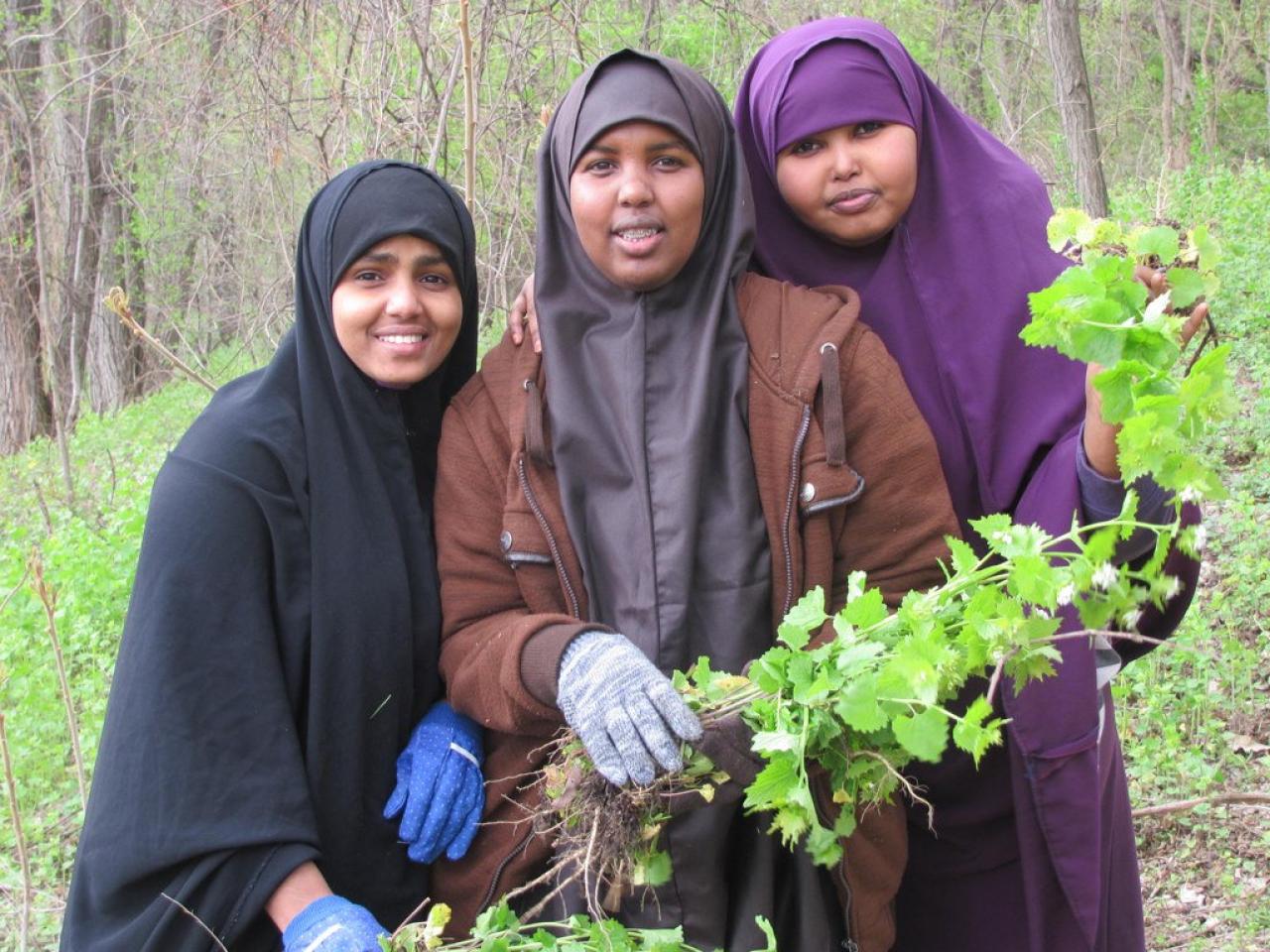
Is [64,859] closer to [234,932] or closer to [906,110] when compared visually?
[234,932]

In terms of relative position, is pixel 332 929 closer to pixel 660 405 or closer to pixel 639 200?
pixel 660 405

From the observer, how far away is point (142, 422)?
37.6 ft

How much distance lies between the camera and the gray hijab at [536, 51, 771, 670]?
1997mm

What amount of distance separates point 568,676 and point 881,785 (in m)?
0.48

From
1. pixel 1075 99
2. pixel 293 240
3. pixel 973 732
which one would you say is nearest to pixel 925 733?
pixel 973 732

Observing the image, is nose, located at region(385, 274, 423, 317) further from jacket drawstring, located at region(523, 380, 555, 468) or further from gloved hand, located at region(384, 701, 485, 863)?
gloved hand, located at region(384, 701, 485, 863)

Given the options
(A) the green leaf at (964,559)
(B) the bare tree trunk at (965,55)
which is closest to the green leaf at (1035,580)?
(A) the green leaf at (964,559)

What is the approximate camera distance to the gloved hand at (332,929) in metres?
1.91

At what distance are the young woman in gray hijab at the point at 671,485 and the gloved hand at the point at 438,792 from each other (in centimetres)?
4

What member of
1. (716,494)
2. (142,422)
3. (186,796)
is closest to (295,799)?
(186,796)

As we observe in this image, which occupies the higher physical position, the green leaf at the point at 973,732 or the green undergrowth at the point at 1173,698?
the green leaf at the point at 973,732

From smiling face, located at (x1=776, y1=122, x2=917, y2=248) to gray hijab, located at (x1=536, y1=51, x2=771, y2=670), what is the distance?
13cm

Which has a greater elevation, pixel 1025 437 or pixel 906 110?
pixel 906 110

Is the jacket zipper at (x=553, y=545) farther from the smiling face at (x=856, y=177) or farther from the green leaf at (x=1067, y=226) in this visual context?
the green leaf at (x=1067, y=226)
